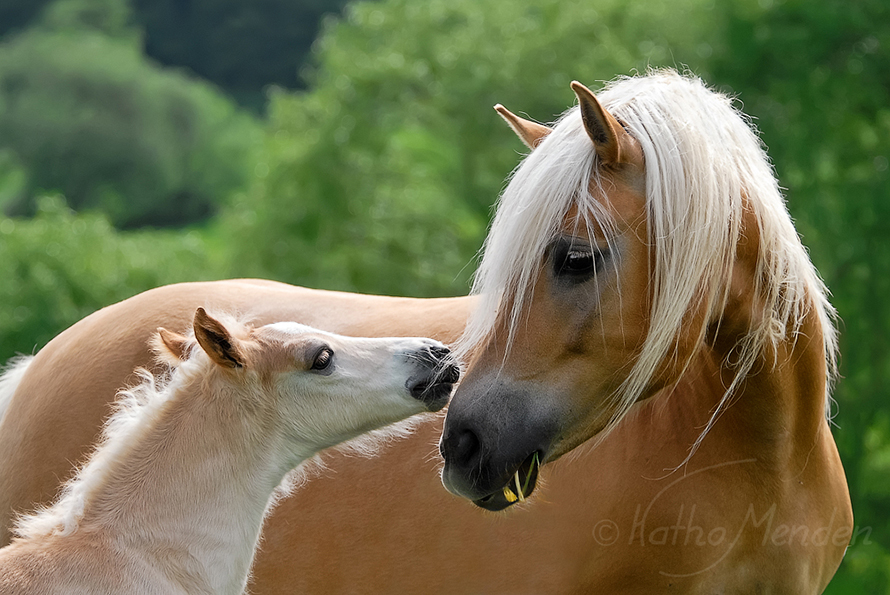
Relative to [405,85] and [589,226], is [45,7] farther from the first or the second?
[589,226]

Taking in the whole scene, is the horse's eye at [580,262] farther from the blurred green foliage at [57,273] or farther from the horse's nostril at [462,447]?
the blurred green foliage at [57,273]

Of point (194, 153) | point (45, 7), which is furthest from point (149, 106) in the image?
point (45, 7)

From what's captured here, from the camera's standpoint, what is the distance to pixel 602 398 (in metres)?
2.55

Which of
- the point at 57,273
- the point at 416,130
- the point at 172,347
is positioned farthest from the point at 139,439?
the point at 57,273

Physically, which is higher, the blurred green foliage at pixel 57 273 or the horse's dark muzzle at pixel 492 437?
the horse's dark muzzle at pixel 492 437

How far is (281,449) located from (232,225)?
17146mm

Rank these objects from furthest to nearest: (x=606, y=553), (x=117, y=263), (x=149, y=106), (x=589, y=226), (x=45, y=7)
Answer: (x=45, y=7)
(x=149, y=106)
(x=117, y=263)
(x=606, y=553)
(x=589, y=226)

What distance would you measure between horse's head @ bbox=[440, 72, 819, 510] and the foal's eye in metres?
0.68

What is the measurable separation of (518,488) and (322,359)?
92 centimetres

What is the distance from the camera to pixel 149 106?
34.7 m

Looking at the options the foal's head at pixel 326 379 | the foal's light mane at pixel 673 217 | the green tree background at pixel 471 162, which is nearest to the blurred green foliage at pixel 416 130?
the green tree background at pixel 471 162

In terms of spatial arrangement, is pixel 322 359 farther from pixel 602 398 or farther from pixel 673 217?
pixel 673 217

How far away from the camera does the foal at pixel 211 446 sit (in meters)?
2.78

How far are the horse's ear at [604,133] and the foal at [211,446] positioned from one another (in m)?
0.85
